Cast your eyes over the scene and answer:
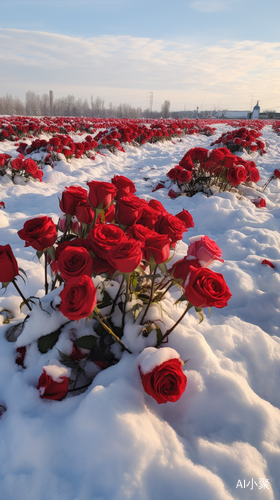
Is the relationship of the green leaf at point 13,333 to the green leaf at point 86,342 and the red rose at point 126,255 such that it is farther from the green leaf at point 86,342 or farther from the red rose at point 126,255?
the red rose at point 126,255

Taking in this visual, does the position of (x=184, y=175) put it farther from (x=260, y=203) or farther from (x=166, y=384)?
(x=166, y=384)

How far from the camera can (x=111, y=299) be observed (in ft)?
4.22

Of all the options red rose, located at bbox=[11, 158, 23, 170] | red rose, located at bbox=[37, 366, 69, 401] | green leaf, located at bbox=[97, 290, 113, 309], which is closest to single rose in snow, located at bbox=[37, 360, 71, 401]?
red rose, located at bbox=[37, 366, 69, 401]

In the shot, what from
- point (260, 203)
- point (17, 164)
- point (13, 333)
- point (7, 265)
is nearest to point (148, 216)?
point (7, 265)

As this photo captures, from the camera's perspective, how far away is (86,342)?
1175 millimetres

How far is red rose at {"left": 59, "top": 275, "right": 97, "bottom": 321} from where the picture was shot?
0.81 meters

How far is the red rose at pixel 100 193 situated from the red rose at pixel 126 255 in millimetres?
309

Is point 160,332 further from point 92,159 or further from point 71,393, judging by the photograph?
point 92,159

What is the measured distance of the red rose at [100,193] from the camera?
108 centimetres

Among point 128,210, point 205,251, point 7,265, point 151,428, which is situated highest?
point 128,210

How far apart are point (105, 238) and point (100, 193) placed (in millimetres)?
238

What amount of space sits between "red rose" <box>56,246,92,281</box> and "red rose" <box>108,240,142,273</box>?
0.09 meters

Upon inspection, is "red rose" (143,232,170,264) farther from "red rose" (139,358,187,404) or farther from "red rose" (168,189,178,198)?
"red rose" (168,189,178,198)

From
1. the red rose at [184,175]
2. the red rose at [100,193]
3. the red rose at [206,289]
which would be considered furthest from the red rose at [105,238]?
the red rose at [184,175]
